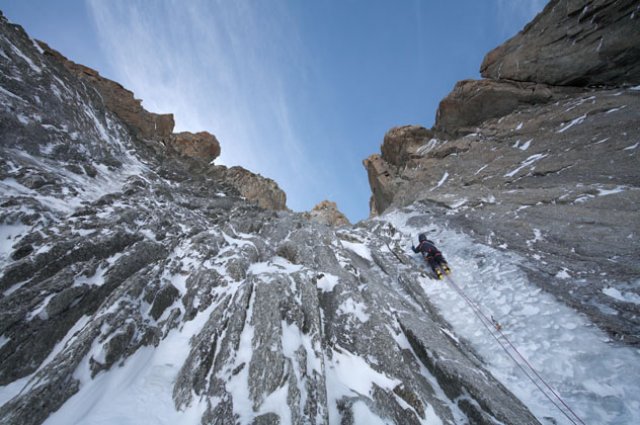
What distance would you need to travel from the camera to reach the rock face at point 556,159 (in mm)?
9562

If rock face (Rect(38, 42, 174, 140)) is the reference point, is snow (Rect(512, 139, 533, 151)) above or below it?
below

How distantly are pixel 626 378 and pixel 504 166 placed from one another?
15.9 m

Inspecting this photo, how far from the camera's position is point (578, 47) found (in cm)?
2019

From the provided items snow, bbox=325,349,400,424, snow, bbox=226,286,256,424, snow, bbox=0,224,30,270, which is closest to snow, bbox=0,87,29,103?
snow, bbox=0,224,30,270

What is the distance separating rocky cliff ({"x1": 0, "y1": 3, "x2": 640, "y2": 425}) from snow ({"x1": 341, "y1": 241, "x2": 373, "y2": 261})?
212mm

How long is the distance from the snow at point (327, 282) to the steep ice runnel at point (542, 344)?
17.1 ft

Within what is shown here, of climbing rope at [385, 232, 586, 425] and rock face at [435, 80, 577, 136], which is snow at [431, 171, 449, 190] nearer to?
rock face at [435, 80, 577, 136]

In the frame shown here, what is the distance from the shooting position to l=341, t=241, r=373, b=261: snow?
14.7m

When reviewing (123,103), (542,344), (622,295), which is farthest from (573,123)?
(123,103)

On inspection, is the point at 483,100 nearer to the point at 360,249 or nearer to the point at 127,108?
the point at 360,249

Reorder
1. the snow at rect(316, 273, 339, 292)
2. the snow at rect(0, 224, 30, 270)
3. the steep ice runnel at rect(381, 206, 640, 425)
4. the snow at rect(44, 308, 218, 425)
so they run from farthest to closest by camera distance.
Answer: the snow at rect(316, 273, 339, 292) < the snow at rect(0, 224, 30, 270) < the steep ice runnel at rect(381, 206, 640, 425) < the snow at rect(44, 308, 218, 425)

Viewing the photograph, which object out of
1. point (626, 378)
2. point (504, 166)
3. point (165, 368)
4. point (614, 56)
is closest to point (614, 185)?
point (504, 166)

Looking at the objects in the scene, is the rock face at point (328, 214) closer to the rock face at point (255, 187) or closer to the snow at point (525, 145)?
the rock face at point (255, 187)

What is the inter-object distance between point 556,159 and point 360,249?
46.5 feet
